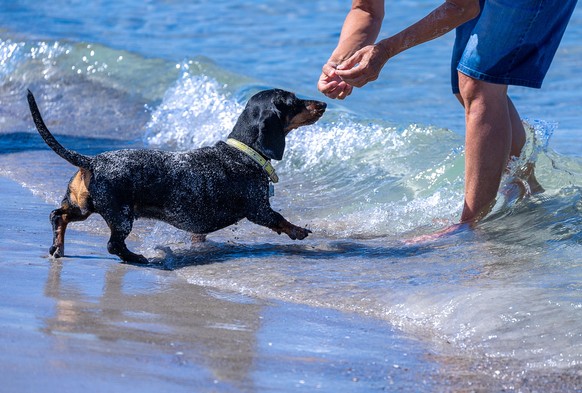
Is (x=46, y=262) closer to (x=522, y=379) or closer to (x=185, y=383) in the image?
(x=185, y=383)

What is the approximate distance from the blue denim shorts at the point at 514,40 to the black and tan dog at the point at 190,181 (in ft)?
3.19

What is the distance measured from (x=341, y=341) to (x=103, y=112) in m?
6.67

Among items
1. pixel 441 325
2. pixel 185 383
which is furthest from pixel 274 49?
Result: pixel 185 383

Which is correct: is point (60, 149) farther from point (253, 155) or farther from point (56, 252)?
point (253, 155)

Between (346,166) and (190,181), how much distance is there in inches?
89.8

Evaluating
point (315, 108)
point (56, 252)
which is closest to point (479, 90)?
point (315, 108)

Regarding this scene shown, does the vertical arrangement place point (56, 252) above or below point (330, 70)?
below

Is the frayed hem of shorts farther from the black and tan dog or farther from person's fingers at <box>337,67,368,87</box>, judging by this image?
the black and tan dog

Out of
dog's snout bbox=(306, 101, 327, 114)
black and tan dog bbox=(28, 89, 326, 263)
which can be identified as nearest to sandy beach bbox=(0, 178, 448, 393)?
black and tan dog bbox=(28, 89, 326, 263)

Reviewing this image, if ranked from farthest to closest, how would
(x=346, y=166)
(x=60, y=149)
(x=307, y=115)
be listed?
(x=346, y=166)
(x=307, y=115)
(x=60, y=149)

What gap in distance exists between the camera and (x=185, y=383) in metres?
2.72

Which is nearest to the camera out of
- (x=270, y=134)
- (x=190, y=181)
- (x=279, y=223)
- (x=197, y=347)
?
(x=197, y=347)

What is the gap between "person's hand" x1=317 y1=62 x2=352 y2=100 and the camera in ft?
15.3

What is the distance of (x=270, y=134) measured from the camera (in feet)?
16.3
